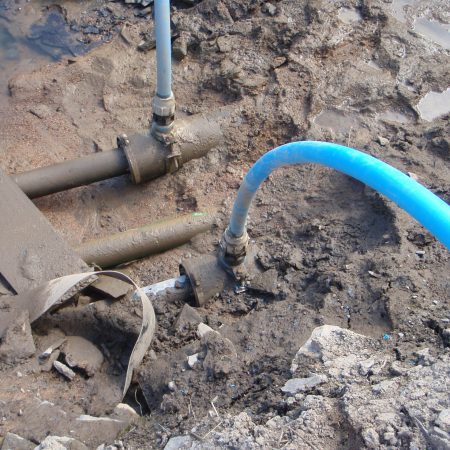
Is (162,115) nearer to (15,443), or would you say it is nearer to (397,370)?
(15,443)

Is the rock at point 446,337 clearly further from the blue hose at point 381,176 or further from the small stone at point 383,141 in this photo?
the small stone at point 383,141

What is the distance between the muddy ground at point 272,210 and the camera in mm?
2172

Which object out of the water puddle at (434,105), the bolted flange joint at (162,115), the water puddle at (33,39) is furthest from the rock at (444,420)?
the water puddle at (33,39)

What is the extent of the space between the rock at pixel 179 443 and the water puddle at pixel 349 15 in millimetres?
4105

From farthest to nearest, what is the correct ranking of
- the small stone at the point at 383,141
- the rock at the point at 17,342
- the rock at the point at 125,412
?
1. the small stone at the point at 383,141
2. the rock at the point at 17,342
3. the rock at the point at 125,412

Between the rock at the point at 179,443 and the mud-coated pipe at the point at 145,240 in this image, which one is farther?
the mud-coated pipe at the point at 145,240

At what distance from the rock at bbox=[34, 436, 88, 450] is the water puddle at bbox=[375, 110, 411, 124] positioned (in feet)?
10.9

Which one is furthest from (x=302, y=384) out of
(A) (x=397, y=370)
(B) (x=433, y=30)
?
(B) (x=433, y=30)

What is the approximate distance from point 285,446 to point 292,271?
1565mm

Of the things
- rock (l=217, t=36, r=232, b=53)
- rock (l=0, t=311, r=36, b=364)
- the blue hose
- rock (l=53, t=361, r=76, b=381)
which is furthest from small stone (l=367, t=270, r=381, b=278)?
rock (l=217, t=36, r=232, b=53)

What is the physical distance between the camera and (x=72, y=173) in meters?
3.91

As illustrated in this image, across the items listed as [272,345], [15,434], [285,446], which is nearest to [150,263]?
[272,345]

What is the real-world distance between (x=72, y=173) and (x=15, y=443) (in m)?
2.06

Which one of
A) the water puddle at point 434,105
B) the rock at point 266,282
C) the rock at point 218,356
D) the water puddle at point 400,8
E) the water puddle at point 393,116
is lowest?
the rock at point 266,282
